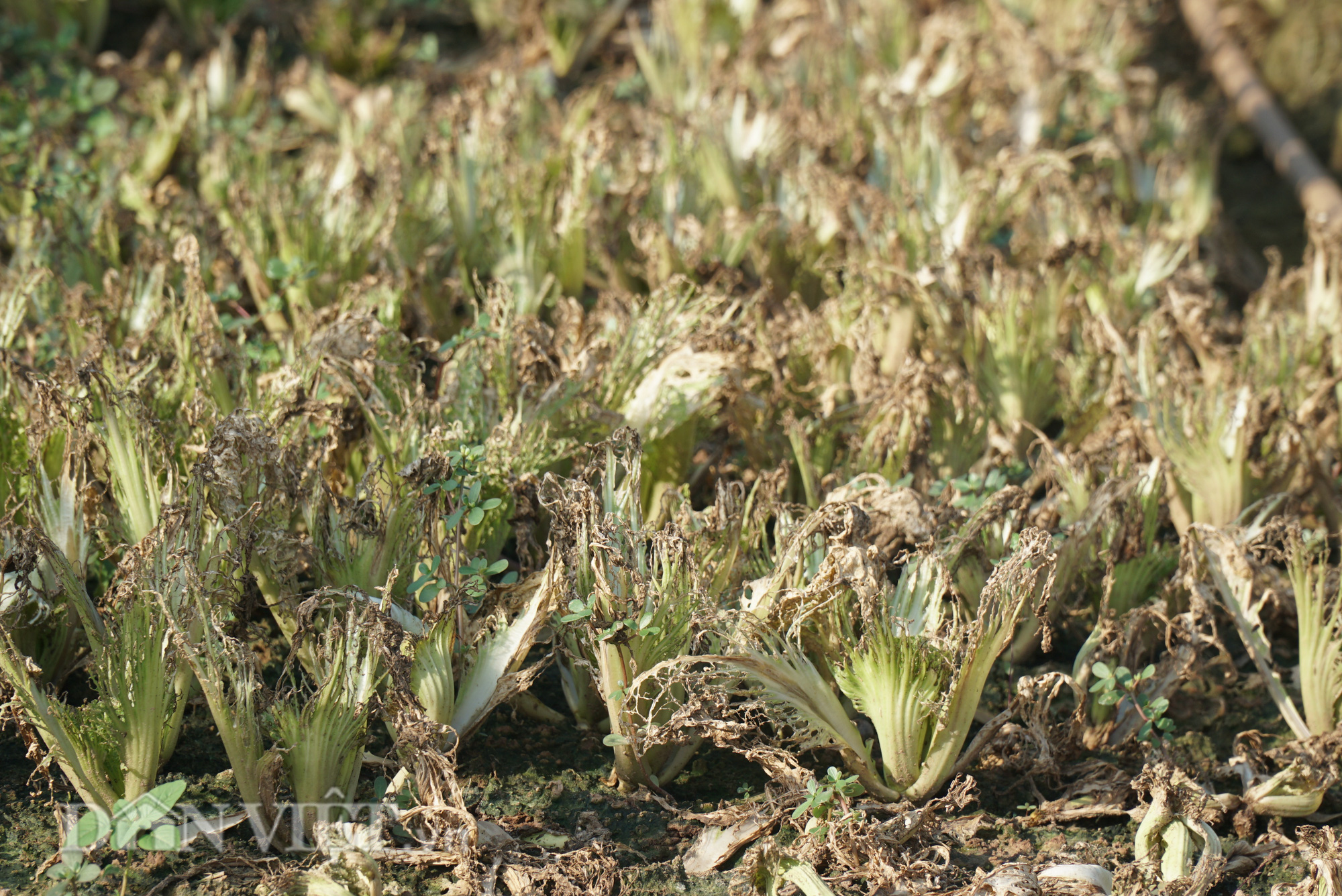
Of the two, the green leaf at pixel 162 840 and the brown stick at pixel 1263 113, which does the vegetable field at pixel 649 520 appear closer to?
the green leaf at pixel 162 840

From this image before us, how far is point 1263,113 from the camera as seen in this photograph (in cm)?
558

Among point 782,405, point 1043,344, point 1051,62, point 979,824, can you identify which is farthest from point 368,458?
point 1051,62

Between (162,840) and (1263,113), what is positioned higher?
(1263,113)

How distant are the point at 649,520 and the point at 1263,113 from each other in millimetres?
4499

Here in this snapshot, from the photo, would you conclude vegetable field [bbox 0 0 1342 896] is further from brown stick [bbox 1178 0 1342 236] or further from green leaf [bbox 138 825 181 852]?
brown stick [bbox 1178 0 1342 236]

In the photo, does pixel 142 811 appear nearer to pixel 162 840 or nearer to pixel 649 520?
pixel 162 840

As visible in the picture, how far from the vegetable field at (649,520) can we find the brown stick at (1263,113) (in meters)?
0.93

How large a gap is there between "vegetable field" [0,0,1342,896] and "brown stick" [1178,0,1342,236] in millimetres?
925

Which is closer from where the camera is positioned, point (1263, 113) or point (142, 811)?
point (142, 811)

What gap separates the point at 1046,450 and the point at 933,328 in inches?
20.3

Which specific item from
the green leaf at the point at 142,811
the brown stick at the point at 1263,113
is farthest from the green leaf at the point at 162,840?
the brown stick at the point at 1263,113

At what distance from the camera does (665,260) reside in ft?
11.2

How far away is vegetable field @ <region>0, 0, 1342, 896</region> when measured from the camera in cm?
198

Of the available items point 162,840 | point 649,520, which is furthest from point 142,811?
point 649,520
